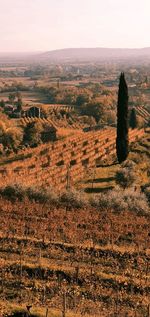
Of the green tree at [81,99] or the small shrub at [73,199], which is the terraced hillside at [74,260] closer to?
the small shrub at [73,199]

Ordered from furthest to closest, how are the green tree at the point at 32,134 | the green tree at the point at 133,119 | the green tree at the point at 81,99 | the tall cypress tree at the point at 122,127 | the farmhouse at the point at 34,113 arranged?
the green tree at the point at 81,99 → the farmhouse at the point at 34,113 → the green tree at the point at 133,119 → the green tree at the point at 32,134 → the tall cypress tree at the point at 122,127

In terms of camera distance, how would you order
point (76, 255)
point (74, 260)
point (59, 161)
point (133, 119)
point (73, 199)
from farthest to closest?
point (133, 119), point (59, 161), point (73, 199), point (76, 255), point (74, 260)

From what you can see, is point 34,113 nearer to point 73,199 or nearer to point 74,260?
point 73,199

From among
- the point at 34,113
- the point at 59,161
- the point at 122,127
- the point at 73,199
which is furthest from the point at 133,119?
the point at 73,199

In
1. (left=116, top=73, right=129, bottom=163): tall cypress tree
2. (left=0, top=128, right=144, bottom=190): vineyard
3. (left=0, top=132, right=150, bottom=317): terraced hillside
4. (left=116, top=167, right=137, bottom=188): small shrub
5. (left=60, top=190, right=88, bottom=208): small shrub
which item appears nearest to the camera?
(left=0, top=132, right=150, bottom=317): terraced hillside

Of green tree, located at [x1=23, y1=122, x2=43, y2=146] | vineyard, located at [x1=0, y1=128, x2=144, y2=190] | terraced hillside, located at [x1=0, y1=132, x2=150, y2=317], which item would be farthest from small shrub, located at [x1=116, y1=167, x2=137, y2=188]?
green tree, located at [x1=23, y1=122, x2=43, y2=146]

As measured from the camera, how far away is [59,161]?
3494 centimetres

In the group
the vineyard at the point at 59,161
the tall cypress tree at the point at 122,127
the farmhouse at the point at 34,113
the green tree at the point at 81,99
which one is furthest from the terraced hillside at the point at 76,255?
the green tree at the point at 81,99

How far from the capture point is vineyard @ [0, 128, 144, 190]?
29625 mm

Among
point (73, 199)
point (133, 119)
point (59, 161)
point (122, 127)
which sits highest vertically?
point (122, 127)

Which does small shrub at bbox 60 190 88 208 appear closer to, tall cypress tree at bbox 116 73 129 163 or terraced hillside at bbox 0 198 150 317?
terraced hillside at bbox 0 198 150 317

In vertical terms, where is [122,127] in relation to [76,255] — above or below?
above

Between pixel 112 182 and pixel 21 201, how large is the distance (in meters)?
8.41

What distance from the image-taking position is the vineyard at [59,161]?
2962cm
